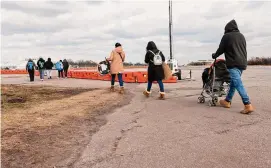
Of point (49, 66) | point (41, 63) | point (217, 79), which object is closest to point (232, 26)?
point (217, 79)

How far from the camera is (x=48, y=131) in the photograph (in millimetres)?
6203

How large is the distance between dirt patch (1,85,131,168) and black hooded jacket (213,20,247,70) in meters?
3.33

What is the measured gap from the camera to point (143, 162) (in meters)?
4.32

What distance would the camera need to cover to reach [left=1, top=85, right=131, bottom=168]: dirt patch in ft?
15.2

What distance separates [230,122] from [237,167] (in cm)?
266

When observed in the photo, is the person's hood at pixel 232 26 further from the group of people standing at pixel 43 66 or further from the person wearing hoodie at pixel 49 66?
the person wearing hoodie at pixel 49 66

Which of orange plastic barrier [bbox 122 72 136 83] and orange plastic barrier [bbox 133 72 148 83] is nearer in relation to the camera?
orange plastic barrier [bbox 133 72 148 83]

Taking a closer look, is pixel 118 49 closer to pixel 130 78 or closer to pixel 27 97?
pixel 27 97

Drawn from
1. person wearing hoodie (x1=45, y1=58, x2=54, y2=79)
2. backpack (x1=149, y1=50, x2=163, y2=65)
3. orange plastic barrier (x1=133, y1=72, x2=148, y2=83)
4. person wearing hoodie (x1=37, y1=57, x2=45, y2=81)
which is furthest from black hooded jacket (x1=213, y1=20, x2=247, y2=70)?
person wearing hoodie (x1=45, y1=58, x2=54, y2=79)

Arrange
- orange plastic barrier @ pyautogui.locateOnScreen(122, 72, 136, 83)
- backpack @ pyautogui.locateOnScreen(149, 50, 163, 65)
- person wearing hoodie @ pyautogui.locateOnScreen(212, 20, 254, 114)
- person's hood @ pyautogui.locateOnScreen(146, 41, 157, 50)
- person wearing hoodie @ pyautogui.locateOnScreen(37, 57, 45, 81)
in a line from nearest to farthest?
1. person wearing hoodie @ pyautogui.locateOnScreen(212, 20, 254, 114)
2. backpack @ pyautogui.locateOnScreen(149, 50, 163, 65)
3. person's hood @ pyautogui.locateOnScreen(146, 41, 157, 50)
4. orange plastic barrier @ pyautogui.locateOnScreen(122, 72, 136, 83)
5. person wearing hoodie @ pyautogui.locateOnScreen(37, 57, 45, 81)

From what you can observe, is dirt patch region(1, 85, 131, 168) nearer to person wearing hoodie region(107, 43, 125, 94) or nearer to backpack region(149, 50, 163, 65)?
backpack region(149, 50, 163, 65)

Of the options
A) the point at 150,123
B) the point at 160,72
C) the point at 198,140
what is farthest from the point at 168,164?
the point at 160,72

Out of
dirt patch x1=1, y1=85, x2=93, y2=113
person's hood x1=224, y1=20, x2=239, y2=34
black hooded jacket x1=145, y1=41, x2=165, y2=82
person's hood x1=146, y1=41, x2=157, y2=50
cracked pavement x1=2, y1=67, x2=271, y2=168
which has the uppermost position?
person's hood x1=224, y1=20, x2=239, y2=34

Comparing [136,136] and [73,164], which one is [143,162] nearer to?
[73,164]
